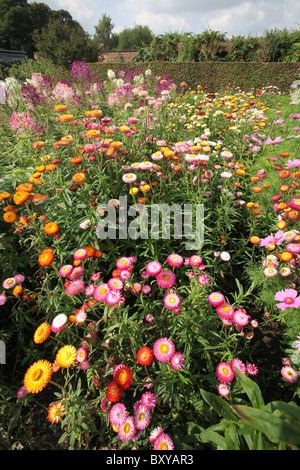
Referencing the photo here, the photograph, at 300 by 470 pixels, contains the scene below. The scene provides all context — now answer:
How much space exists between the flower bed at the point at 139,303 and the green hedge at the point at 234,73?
10.0 metres

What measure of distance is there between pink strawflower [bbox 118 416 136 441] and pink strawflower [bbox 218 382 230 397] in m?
0.54

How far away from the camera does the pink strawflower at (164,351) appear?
4.48 ft

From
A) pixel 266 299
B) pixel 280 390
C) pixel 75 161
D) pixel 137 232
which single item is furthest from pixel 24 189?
pixel 280 390

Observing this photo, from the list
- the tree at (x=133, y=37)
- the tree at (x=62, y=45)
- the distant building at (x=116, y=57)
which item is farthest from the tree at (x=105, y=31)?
the tree at (x=62, y=45)

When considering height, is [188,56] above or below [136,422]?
above

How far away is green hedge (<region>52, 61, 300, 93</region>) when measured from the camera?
1059 centimetres

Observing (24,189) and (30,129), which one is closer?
(24,189)

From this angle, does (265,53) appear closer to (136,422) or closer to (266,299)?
A: (266,299)

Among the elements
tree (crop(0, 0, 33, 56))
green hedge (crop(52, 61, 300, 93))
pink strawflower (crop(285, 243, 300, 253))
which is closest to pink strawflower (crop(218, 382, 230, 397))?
pink strawflower (crop(285, 243, 300, 253))

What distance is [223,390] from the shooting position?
1.42m

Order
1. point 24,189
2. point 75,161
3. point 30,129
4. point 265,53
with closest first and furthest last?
point 24,189
point 75,161
point 30,129
point 265,53

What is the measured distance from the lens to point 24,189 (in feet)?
6.42

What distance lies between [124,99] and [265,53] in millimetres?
16212

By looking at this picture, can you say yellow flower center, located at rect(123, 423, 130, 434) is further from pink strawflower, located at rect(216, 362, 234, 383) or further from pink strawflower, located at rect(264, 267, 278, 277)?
pink strawflower, located at rect(264, 267, 278, 277)
